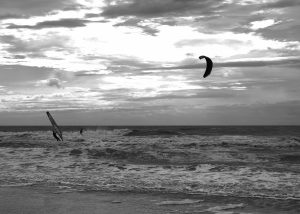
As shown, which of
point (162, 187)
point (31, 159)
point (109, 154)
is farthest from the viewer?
point (109, 154)

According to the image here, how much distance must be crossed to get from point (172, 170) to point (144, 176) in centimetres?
156

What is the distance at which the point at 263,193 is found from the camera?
9680 mm

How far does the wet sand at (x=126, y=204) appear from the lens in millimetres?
8016

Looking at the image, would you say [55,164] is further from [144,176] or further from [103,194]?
[103,194]

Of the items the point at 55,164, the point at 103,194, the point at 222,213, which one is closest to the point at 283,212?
the point at 222,213

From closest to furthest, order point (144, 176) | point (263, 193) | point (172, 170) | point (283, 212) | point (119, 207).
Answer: point (283, 212) → point (119, 207) → point (263, 193) → point (144, 176) → point (172, 170)

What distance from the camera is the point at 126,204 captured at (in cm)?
862

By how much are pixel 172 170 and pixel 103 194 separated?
433cm

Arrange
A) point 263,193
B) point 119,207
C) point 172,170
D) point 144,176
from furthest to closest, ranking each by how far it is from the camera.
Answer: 1. point 172,170
2. point 144,176
3. point 263,193
4. point 119,207

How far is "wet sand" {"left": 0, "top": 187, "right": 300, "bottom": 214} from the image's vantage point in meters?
8.02

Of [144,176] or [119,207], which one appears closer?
[119,207]

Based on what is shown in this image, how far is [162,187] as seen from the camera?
1058cm

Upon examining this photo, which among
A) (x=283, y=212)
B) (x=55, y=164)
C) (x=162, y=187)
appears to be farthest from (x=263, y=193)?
(x=55, y=164)

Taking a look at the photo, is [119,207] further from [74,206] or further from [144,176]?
[144,176]
